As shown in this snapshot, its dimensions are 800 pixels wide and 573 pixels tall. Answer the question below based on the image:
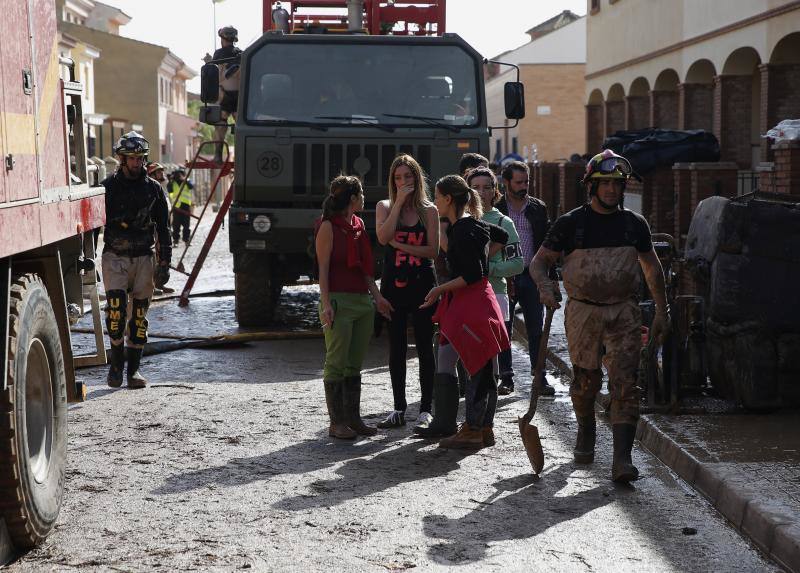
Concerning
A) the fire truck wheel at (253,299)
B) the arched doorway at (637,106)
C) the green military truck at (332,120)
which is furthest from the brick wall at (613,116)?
the fire truck wheel at (253,299)

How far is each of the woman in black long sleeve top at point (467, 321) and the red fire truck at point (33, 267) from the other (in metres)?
2.16

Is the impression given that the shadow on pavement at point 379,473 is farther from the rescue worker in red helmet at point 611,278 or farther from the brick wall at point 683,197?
the brick wall at point 683,197

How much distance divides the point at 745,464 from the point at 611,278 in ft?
3.86

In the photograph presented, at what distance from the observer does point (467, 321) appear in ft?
25.0

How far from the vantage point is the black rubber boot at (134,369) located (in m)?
9.86

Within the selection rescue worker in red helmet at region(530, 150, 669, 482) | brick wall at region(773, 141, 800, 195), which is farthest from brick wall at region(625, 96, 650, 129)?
rescue worker in red helmet at region(530, 150, 669, 482)

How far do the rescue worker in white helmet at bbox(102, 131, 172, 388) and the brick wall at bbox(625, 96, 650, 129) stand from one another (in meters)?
21.4

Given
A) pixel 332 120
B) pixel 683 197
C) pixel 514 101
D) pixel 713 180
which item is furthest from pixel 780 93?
pixel 332 120

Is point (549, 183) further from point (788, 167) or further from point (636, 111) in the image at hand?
point (788, 167)

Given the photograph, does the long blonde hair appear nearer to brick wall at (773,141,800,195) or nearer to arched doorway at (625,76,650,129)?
brick wall at (773,141,800,195)

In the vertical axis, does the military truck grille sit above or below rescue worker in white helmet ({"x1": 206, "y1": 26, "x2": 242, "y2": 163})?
below

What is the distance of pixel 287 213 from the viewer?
1251 cm

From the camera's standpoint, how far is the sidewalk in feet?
18.2

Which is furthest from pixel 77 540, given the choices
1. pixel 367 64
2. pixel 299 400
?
pixel 367 64
